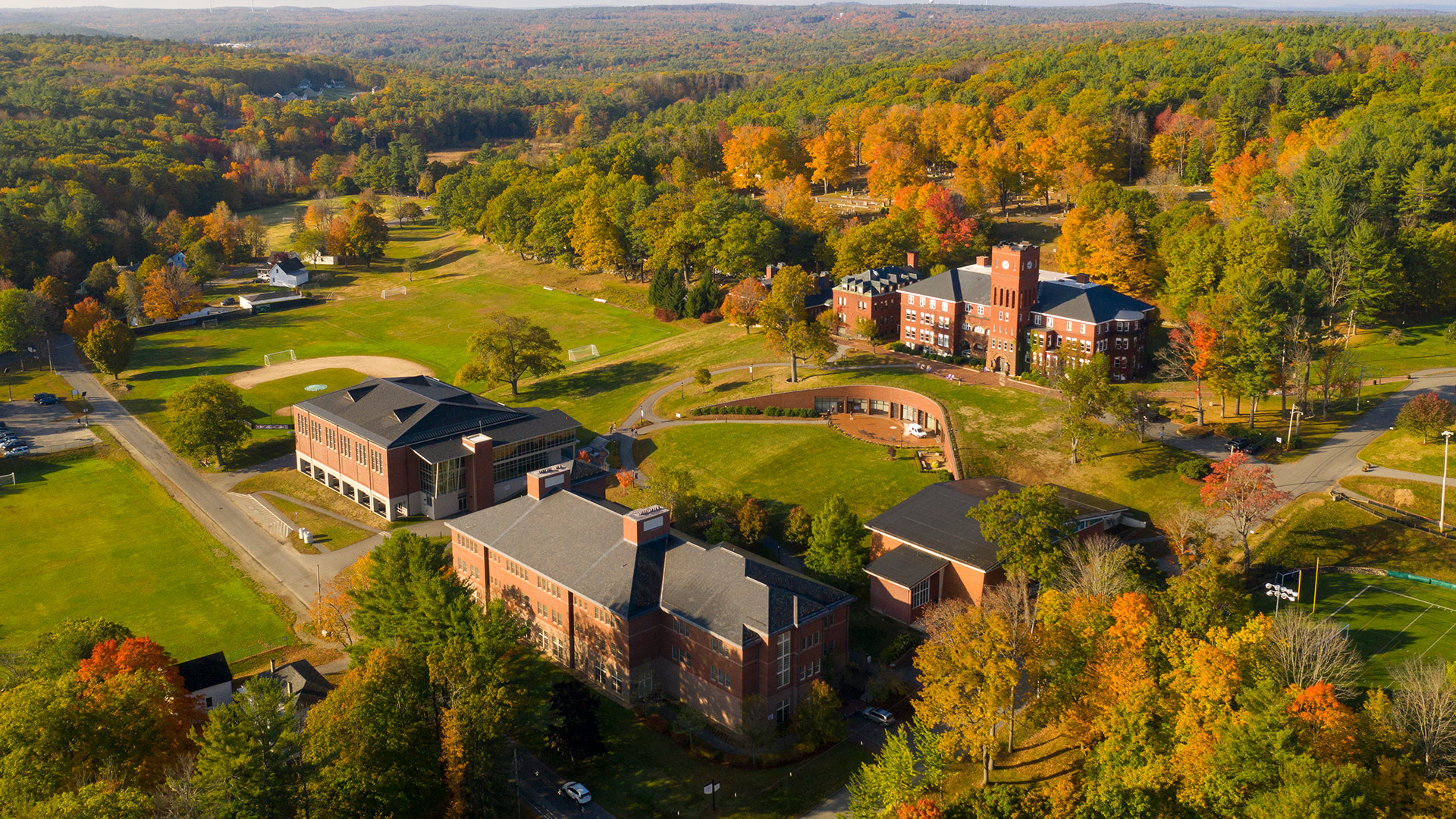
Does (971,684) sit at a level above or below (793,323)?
below

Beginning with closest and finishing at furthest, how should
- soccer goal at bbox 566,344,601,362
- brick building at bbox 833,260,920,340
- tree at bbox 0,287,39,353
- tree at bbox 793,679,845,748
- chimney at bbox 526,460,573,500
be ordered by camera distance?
tree at bbox 793,679,845,748 < chimney at bbox 526,460,573,500 < brick building at bbox 833,260,920,340 < tree at bbox 0,287,39,353 < soccer goal at bbox 566,344,601,362

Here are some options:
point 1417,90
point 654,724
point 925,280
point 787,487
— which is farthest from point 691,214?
point 1417,90

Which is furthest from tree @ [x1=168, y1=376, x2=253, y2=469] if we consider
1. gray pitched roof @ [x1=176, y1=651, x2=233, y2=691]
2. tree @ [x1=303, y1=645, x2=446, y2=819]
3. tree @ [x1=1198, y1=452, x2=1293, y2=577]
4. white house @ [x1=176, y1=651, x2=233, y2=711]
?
tree @ [x1=1198, y1=452, x2=1293, y2=577]

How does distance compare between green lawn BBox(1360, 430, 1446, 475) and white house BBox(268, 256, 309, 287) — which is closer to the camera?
green lawn BBox(1360, 430, 1446, 475)

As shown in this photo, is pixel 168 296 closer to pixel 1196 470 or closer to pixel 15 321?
pixel 15 321

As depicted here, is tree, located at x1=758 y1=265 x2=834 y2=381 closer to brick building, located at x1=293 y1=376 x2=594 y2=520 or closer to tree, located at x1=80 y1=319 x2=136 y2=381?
brick building, located at x1=293 y1=376 x2=594 y2=520

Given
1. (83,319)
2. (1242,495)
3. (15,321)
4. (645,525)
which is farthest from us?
(83,319)

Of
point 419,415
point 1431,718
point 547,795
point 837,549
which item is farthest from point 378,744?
point 1431,718
